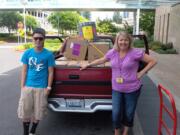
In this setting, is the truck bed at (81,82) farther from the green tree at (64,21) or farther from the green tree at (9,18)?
the green tree at (64,21)

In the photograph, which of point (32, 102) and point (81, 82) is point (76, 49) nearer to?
point (81, 82)

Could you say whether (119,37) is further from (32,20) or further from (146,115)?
(32,20)

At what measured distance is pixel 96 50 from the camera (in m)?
5.67

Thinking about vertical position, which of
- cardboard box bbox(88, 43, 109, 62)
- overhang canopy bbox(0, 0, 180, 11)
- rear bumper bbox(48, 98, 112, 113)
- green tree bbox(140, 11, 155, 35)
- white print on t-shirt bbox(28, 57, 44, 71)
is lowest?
rear bumper bbox(48, 98, 112, 113)

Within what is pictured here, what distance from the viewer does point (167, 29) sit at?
2797 cm

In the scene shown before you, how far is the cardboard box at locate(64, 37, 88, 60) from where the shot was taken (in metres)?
5.77

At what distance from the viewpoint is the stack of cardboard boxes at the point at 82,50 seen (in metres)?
5.66

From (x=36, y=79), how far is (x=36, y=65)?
213 millimetres

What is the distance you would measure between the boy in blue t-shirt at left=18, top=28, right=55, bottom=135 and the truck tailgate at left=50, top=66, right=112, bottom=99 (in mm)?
374

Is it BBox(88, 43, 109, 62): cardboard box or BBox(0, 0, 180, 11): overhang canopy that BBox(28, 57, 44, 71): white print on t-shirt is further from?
BBox(0, 0, 180, 11): overhang canopy

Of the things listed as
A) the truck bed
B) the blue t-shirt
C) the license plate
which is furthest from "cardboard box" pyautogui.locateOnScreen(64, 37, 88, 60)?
the blue t-shirt

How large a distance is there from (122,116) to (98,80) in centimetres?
79

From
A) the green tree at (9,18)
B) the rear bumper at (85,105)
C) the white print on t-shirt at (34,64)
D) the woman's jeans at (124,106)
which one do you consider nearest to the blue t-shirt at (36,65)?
the white print on t-shirt at (34,64)

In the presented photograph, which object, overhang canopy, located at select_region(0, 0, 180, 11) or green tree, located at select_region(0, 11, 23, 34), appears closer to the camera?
overhang canopy, located at select_region(0, 0, 180, 11)
